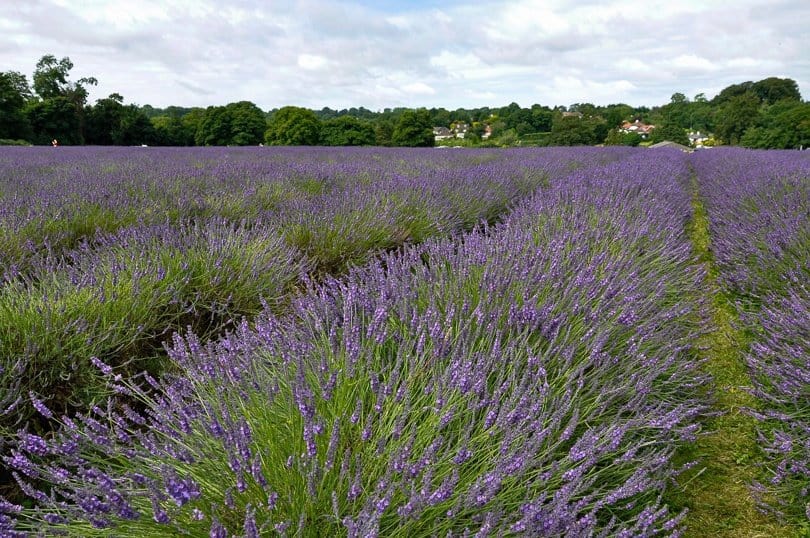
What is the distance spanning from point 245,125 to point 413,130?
1269 cm

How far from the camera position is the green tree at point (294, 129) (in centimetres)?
3598

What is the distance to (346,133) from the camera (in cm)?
3672

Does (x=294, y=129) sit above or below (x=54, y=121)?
below

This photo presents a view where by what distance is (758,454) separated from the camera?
2023 mm

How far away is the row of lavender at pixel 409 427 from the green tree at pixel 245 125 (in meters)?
38.0

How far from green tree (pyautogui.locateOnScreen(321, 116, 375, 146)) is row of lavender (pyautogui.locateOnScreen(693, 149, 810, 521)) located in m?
32.0

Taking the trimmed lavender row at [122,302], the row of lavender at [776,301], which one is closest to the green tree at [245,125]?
the row of lavender at [776,301]

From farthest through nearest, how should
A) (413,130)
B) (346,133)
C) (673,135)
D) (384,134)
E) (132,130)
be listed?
1. (673,135)
2. (384,134)
3. (413,130)
4. (346,133)
5. (132,130)

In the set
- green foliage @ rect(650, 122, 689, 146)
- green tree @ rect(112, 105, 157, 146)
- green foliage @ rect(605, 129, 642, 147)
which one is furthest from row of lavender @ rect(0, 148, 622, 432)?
green foliage @ rect(650, 122, 689, 146)

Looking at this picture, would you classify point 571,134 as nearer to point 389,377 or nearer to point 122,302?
point 122,302

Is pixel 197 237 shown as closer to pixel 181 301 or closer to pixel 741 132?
pixel 181 301

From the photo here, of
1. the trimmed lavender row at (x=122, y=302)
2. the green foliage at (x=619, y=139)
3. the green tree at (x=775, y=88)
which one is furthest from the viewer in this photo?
the green tree at (x=775, y=88)

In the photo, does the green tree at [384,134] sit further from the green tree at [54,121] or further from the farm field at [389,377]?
the farm field at [389,377]

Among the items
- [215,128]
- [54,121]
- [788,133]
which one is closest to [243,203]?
[54,121]
